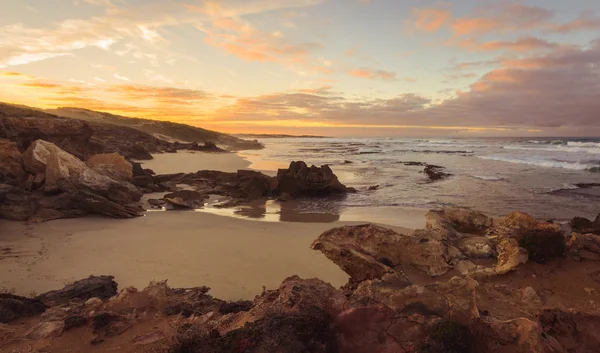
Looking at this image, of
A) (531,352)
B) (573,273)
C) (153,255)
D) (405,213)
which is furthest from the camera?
(405,213)

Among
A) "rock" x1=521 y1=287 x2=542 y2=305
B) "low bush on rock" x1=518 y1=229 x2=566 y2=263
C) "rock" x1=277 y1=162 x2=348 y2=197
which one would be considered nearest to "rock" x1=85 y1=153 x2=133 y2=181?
"rock" x1=277 y1=162 x2=348 y2=197

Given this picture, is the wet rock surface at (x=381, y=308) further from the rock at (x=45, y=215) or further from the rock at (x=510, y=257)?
the rock at (x=45, y=215)

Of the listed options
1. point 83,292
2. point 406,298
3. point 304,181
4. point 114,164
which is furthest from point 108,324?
point 114,164

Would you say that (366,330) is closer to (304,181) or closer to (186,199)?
(186,199)

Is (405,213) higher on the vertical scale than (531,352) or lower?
lower

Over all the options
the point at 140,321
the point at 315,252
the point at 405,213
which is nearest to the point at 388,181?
the point at 405,213

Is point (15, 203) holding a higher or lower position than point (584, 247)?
lower

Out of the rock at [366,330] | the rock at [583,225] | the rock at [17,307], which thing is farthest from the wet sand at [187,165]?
the rock at [366,330]

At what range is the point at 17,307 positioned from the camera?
214 inches

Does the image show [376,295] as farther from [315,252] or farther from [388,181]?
[388,181]

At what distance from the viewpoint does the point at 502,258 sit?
646 cm

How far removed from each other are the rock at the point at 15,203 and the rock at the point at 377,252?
1082 cm

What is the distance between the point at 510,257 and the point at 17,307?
838 cm

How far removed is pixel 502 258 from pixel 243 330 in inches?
206
